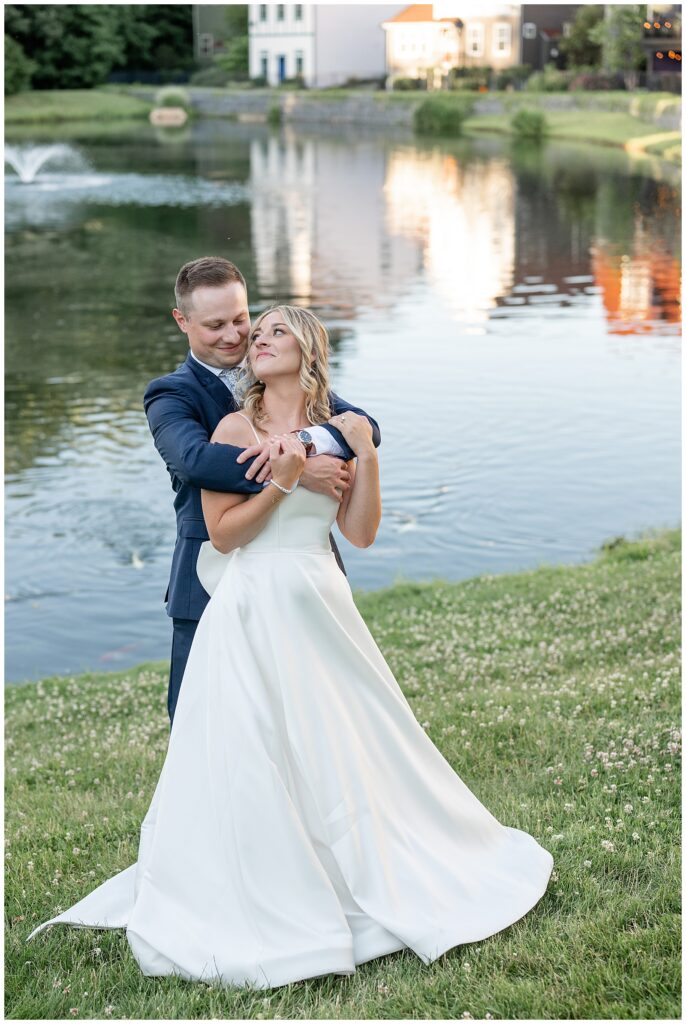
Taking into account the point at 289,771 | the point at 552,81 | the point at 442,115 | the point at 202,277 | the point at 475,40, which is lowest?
the point at 289,771

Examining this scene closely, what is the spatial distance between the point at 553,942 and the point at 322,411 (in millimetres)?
2244

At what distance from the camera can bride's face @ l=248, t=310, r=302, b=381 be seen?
4.69 meters

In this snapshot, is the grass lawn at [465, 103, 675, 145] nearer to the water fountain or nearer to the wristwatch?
the water fountain

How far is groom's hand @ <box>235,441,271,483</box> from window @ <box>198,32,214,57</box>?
120m

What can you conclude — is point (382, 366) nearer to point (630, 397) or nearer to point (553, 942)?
point (630, 397)

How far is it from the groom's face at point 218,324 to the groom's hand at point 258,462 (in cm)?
61

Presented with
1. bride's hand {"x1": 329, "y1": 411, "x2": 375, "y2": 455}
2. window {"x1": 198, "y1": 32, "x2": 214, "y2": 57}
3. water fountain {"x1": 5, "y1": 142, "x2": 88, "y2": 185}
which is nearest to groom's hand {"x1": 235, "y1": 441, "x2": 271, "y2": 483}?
bride's hand {"x1": 329, "y1": 411, "x2": 375, "y2": 455}

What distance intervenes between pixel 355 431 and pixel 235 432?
0.47m

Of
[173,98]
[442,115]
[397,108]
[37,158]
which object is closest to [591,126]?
[442,115]

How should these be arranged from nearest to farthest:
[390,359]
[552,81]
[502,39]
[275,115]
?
1. [390,359]
2. [552,81]
3. [275,115]
4. [502,39]

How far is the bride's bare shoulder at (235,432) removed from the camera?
15.6 ft

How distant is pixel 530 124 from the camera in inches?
2746

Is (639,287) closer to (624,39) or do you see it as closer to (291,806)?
(291,806)

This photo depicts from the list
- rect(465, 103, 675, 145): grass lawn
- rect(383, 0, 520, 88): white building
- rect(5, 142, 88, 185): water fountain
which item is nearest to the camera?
rect(5, 142, 88, 185): water fountain
